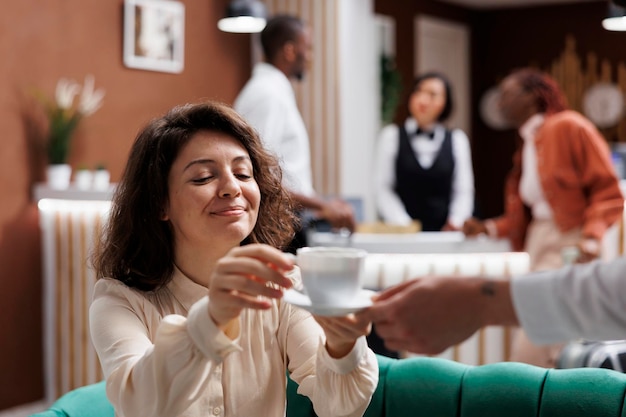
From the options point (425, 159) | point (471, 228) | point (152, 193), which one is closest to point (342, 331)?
point (152, 193)

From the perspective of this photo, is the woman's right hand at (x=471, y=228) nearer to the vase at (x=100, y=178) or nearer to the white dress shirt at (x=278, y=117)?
the white dress shirt at (x=278, y=117)

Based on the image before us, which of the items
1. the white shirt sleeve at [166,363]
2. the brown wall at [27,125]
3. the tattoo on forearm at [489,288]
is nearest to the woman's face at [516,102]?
the brown wall at [27,125]

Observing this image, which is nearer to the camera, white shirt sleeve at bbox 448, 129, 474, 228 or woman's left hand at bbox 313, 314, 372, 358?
woman's left hand at bbox 313, 314, 372, 358

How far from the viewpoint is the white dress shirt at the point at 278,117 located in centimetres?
399

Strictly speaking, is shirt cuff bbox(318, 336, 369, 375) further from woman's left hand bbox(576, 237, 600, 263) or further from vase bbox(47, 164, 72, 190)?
vase bbox(47, 164, 72, 190)

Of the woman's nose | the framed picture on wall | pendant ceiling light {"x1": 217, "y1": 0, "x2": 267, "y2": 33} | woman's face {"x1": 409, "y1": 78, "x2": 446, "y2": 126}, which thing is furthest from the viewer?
the framed picture on wall

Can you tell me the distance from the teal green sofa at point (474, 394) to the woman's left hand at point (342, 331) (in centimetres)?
43

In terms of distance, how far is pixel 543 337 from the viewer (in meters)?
1.18

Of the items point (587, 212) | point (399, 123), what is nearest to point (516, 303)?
point (587, 212)

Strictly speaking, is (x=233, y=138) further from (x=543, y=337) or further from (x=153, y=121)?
(x=543, y=337)

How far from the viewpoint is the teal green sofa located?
1776 millimetres

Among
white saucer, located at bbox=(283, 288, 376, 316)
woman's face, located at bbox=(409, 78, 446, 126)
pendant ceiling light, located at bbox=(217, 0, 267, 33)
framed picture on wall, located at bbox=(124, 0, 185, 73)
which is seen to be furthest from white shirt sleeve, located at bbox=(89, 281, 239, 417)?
framed picture on wall, located at bbox=(124, 0, 185, 73)

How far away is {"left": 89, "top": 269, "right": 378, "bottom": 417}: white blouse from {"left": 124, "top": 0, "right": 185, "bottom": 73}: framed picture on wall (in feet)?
12.5

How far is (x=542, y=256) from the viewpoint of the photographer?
3.85 metres
